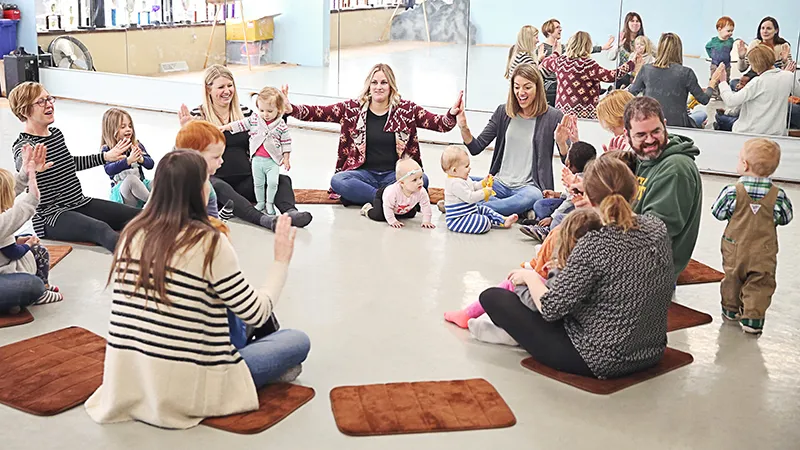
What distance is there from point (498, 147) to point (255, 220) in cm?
175

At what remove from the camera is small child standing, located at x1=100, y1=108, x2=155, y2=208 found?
5793mm

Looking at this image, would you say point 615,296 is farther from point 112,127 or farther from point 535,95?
point 112,127

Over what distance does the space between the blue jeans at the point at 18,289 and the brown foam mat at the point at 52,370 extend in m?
0.30

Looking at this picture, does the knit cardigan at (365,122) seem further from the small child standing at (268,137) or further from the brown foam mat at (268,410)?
the brown foam mat at (268,410)

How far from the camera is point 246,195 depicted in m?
6.55

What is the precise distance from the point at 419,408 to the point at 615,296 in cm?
87

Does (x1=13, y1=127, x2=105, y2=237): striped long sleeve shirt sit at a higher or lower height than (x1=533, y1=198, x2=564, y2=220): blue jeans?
higher

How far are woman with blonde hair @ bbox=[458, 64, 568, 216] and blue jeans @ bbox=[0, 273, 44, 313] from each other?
116 inches

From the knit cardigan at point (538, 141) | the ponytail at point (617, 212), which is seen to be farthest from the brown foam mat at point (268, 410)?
the knit cardigan at point (538, 141)

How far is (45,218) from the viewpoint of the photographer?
5629mm

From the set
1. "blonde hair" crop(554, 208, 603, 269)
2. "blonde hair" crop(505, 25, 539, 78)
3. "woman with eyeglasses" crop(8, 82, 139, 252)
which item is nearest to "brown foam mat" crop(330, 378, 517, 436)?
"blonde hair" crop(554, 208, 603, 269)

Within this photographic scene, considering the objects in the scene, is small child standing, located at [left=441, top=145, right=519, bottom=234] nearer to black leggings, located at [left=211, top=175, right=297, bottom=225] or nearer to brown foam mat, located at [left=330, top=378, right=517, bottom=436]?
black leggings, located at [left=211, top=175, right=297, bottom=225]

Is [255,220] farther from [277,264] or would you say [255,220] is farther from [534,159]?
[277,264]

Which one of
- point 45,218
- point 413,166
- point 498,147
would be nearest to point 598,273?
point 413,166
